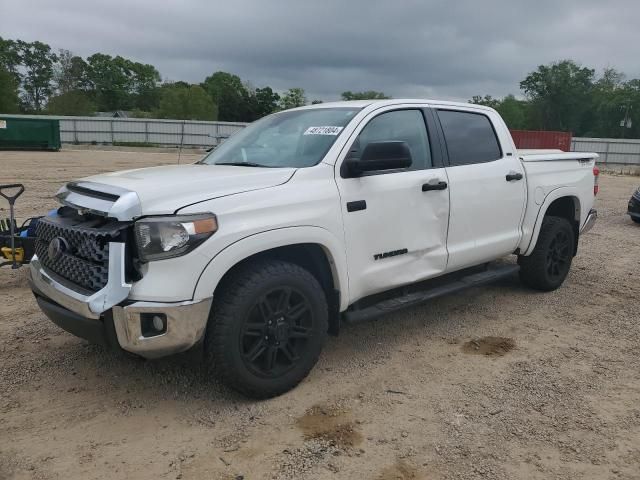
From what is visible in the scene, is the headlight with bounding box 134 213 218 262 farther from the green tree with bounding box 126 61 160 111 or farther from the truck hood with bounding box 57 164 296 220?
the green tree with bounding box 126 61 160 111

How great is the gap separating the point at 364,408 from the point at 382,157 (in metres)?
1.57

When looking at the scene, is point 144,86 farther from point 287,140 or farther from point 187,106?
point 287,140

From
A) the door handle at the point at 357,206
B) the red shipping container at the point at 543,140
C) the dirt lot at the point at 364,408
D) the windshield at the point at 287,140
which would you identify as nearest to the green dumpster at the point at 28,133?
the red shipping container at the point at 543,140

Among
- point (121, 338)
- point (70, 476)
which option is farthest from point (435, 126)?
point (70, 476)

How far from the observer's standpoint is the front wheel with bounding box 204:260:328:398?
10.0 feet

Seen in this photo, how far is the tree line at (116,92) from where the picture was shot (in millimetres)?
66812

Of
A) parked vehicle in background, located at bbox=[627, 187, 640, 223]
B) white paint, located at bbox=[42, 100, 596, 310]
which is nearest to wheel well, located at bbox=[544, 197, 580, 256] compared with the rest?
white paint, located at bbox=[42, 100, 596, 310]

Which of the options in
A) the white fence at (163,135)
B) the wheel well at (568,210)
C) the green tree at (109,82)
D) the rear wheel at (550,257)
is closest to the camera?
the rear wheel at (550,257)

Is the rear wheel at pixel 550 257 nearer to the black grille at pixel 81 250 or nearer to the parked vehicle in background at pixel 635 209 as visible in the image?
the black grille at pixel 81 250

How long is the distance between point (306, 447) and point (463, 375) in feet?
4.56

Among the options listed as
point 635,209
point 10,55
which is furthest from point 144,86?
point 635,209

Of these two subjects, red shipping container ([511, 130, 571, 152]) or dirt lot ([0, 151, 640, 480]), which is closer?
dirt lot ([0, 151, 640, 480])

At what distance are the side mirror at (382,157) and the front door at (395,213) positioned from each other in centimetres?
14

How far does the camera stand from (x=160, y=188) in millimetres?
3074
